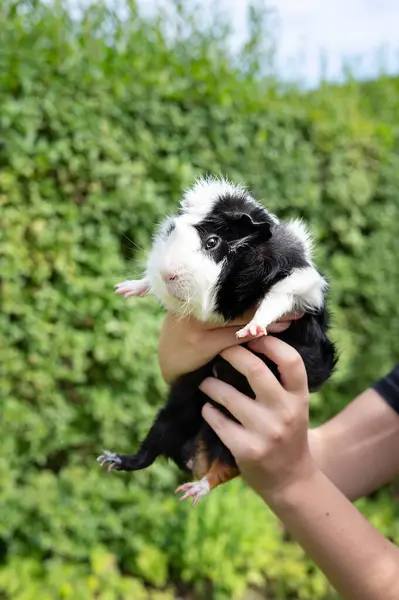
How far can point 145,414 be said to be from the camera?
13.0 feet

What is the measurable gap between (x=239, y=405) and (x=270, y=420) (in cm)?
10

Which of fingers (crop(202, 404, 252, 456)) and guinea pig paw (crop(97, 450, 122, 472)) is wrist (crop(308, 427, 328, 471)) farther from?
guinea pig paw (crop(97, 450, 122, 472))

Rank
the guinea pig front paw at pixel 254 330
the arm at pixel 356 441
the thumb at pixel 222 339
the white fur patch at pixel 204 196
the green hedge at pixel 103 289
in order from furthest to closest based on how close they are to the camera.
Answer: the green hedge at pixel 103 289, the arm at pixel 356 441, the thumb at pixel 222 339, the white fur patch at pixel 204 196, the guinea pig front paw at pixel 254 330

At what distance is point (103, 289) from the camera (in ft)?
12.1

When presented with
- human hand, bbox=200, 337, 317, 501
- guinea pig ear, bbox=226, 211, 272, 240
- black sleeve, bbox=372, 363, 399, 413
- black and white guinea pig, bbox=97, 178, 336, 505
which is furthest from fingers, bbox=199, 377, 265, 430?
black sleeve, bbox=372, 363, 399, 413

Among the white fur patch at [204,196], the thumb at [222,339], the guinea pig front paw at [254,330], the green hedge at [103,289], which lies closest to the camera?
the guinea pig front paw at [254,330]

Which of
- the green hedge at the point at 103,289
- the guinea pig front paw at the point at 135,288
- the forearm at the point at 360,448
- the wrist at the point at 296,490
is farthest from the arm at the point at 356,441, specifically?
the green hedge at the point at 103,289

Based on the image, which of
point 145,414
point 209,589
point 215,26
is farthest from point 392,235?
point 209,589

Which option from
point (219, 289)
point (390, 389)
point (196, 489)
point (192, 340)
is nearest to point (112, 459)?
point (196, 489)

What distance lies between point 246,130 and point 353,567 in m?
3.50

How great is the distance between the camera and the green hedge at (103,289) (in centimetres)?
342

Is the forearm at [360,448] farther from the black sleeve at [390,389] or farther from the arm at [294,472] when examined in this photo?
the arm at [294,472]

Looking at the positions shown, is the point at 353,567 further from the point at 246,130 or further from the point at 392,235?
the point at 392,235

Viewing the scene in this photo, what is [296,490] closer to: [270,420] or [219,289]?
[270,420]
